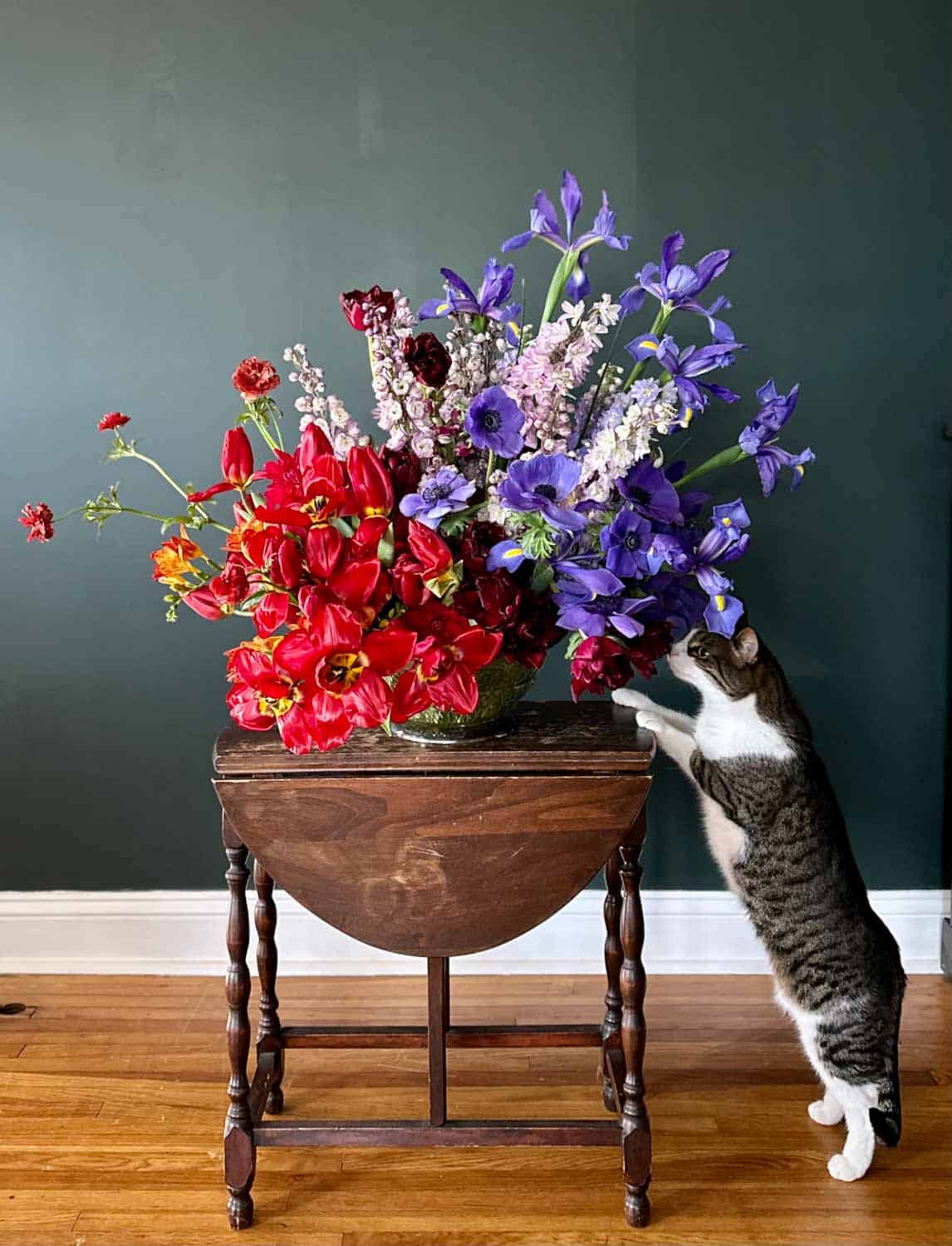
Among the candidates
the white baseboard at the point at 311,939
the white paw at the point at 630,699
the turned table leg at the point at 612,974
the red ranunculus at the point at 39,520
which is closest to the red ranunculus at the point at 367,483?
the red ranunculus at the point at 39,520

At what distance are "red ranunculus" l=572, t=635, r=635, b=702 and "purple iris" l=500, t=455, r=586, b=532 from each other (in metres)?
0.19

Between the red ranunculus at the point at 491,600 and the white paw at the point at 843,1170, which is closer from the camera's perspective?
the red ranunculus at the point at 491,600

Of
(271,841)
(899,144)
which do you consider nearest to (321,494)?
(271,841)

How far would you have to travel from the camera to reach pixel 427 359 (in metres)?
1.54

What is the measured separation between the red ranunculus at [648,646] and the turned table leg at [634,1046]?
22 cm

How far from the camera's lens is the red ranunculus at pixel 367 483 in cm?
151

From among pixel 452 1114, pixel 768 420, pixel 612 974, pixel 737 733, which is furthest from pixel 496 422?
pixel 452 1114

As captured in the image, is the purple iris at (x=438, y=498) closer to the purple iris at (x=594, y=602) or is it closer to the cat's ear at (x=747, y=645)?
the purple iris at (x=594, y=602)

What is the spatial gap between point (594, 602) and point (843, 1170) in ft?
3.21

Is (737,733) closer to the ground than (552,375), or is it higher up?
closer to the ground

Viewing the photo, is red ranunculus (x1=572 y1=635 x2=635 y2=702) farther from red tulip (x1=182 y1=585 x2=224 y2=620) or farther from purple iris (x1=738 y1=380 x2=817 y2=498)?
red tulip (x1=182 y1=585 x2=224 y2=620)

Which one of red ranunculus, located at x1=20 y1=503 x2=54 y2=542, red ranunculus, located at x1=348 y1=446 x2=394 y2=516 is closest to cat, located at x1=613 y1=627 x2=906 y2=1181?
red ranunculus, located at x1=348 y1=446 x2=394 y2=516

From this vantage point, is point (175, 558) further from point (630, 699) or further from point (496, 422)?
point (630, 699)

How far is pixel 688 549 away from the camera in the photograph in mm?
1695
